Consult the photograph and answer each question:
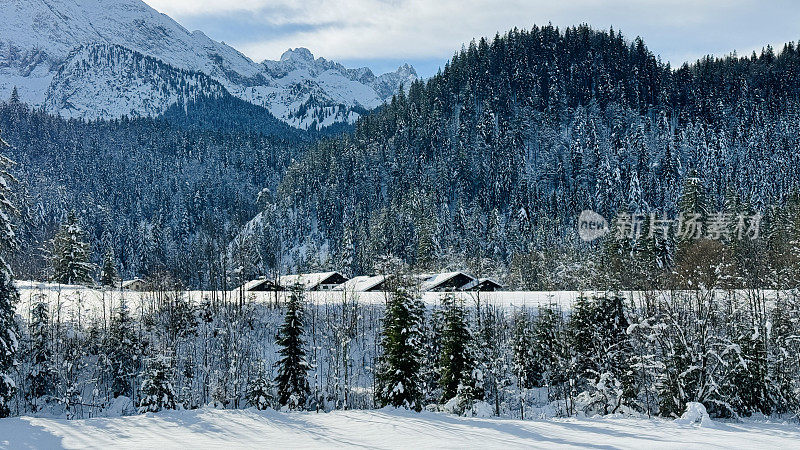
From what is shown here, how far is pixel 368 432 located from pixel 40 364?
149 ft

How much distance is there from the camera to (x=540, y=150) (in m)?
169

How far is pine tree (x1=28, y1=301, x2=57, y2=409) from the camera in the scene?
155 feet

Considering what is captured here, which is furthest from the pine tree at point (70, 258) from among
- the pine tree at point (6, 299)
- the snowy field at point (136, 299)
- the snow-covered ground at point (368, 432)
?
the snow-covered ground at point (368, 432)

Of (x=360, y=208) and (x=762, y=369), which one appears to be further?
(x=360, y=208)

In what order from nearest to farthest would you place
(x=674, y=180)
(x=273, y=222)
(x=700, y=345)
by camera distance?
1. (x=700, y=345)
2. (x=674, y=180)
3. (x=273, y=222)

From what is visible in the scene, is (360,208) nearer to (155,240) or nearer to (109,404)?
(155,240)

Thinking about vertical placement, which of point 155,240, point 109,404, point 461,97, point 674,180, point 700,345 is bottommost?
point 109,404

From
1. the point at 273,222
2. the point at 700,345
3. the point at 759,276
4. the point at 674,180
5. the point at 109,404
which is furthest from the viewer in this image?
the point at 273,222

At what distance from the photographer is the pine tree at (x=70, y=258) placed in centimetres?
7375

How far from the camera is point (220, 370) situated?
54.6 meters

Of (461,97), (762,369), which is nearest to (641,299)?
(762,369)

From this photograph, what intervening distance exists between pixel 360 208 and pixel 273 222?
26.3 meters

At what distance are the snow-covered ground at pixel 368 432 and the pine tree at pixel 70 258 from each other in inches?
2422

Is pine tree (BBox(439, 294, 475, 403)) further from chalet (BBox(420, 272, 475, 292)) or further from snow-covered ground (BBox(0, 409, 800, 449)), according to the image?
chalet (BBox(420, 272, 475, 292))
